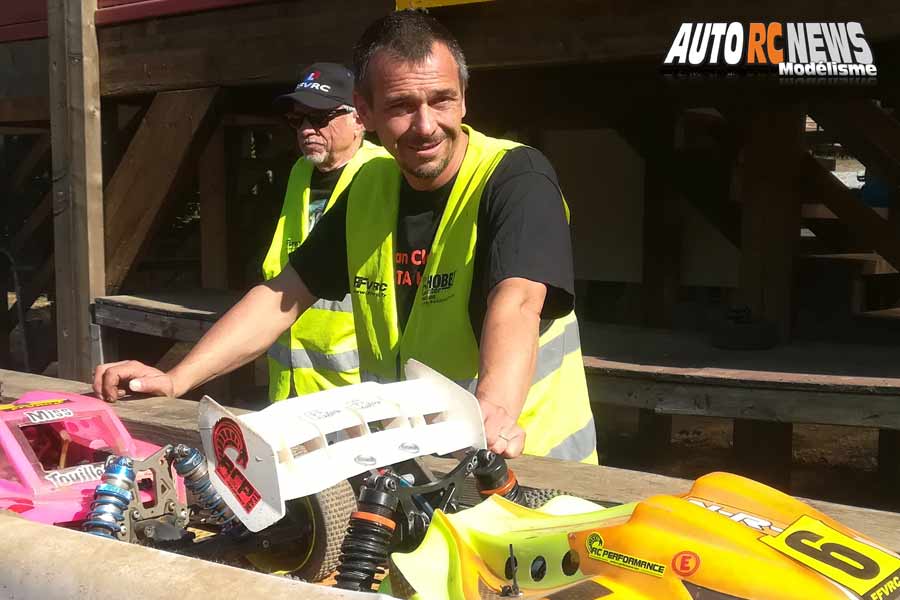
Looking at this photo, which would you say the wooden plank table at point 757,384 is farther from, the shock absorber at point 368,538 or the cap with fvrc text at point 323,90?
the shock absorber at point 368,538

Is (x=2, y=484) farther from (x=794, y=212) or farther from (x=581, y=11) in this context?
(x=794, y=212)

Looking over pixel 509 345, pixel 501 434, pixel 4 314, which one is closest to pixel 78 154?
pixel 4 314

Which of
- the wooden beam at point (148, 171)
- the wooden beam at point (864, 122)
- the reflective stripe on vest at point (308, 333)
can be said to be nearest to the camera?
the reflective stripe on vest at point (308, 333)

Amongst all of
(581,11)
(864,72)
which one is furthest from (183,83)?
(864,72)

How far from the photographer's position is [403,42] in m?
2.18

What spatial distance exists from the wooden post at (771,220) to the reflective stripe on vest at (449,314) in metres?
3.54

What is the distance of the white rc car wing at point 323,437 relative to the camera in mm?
1495

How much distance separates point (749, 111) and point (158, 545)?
15.8ft

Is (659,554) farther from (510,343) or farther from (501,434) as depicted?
(510,343)

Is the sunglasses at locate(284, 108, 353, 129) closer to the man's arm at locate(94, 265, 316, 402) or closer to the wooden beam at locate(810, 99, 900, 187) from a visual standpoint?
the man's arm at locate(94, 265, 316, 402)

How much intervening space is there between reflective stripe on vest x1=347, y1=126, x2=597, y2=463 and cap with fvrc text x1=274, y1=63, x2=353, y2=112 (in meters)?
1.31

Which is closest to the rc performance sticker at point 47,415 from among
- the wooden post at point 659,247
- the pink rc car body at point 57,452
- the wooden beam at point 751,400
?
the pink rc car body at point 57,452

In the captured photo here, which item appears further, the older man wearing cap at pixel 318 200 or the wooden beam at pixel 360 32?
the wooden beam at pixel 360 32

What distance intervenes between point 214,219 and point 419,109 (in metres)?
7.25
